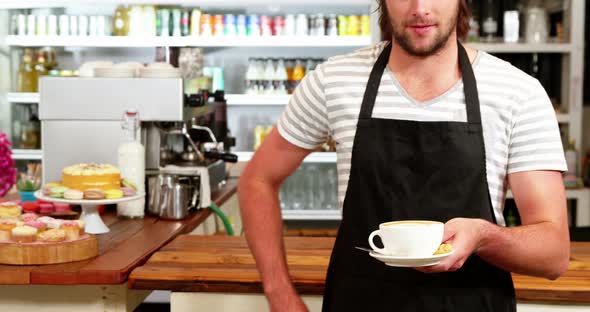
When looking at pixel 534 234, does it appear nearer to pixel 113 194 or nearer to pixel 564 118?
pixel 113 194

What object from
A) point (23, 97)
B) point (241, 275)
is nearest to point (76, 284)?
point (241, 275)

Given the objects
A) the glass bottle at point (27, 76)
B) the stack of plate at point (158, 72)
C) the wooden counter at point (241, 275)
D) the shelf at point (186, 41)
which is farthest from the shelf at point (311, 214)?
the wooden counter at point (241, 275)

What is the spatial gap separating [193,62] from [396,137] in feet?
8.29

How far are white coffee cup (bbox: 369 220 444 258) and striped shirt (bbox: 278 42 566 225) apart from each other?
0.95 ft

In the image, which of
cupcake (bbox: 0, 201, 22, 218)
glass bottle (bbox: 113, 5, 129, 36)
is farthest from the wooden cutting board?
glass bottle (bbox: 113, 5, 129, 36)

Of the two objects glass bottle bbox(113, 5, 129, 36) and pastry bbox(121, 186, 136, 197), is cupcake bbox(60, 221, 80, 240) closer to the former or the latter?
pastry bbox(121, 186, 136, 197)

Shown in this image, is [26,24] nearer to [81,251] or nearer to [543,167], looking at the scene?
[81,251]

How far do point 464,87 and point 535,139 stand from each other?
0.52 feet

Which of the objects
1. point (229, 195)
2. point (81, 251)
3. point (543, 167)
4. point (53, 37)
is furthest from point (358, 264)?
point (53, 37)

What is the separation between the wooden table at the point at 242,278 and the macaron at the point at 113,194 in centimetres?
53

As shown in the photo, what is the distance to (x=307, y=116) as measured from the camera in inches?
68.2

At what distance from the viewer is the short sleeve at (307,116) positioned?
172 centimetres

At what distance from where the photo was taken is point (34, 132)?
5766mm

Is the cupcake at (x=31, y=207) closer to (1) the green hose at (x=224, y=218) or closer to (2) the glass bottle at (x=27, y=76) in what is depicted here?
(1) the green hose at (x=224, y=218)
